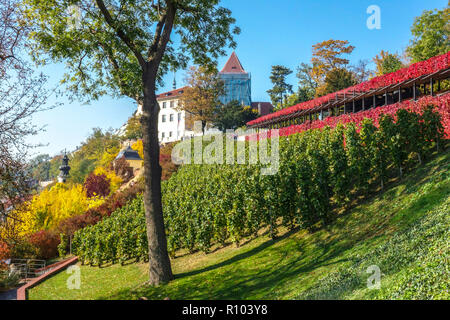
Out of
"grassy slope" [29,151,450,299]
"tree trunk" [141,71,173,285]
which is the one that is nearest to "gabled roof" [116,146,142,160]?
"grassy slope" [29,151,450,299]

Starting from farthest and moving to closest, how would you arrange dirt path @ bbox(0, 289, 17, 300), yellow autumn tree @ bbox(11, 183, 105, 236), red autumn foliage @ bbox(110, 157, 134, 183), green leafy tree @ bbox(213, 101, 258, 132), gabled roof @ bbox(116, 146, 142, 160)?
green leafy tree @ bbox(213, 101, 258, 132) < gabled roof @ bbox(116, 146, 142, 160) < red autumn foliage @ bbox(110, 157, 134, 183) < yellow autumn tree @ bbox(11, 183, 105, 236) < dirt path @ bbox(0, 289, 17, 300)

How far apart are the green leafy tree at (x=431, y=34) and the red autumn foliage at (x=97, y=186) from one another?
40593mm

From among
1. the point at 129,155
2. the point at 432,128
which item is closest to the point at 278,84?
the point at 129,155

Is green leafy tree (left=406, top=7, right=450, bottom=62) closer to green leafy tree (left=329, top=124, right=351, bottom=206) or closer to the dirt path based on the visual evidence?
green leafy tree (left=329, top=124, right=351, bottom=206)

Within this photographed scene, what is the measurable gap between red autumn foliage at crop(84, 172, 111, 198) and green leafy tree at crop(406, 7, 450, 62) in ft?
133

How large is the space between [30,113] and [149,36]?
646 cm

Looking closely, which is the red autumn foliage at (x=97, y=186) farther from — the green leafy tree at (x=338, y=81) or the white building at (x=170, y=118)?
the green leafy tree at (x=338, y=81)

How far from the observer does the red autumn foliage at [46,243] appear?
23.8 m

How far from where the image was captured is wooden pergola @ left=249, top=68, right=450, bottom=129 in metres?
19.5

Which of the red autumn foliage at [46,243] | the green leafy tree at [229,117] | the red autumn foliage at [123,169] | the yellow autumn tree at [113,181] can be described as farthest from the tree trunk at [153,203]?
the green leafy tree at [229,117]

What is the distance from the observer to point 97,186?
3900cm

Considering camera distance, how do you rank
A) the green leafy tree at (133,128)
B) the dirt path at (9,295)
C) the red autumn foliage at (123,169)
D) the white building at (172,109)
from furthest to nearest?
the white building at (172,109)
the green leafy tree at (133,128)
the red autumn foliage at (123,169)
the dirt path at (9,295)

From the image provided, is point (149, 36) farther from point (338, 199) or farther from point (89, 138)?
point (89, 138)

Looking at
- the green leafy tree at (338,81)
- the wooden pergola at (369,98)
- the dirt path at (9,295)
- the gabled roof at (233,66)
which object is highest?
the gabled roof at (233,66)
